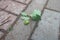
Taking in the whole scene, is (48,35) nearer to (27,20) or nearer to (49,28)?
(49,28)

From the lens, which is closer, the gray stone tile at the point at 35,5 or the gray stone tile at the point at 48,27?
the gray stone tile at the point at 48,27

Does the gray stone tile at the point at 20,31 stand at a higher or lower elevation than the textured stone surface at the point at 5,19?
lower

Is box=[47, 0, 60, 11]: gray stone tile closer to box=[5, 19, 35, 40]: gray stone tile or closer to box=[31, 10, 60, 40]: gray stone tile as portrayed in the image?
box=[31, 10, 60, 40]: gray stone tile

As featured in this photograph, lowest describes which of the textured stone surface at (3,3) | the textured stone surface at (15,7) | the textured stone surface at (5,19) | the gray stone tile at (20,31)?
the gray stone tile at (20,31)

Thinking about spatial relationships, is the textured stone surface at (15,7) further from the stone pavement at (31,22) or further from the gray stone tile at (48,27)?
the gray stone tile at (48,27)

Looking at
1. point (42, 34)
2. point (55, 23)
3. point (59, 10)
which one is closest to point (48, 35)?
point (42, 34)

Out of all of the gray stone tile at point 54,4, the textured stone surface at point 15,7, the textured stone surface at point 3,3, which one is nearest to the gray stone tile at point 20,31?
the textured stone surface at point 15,7
